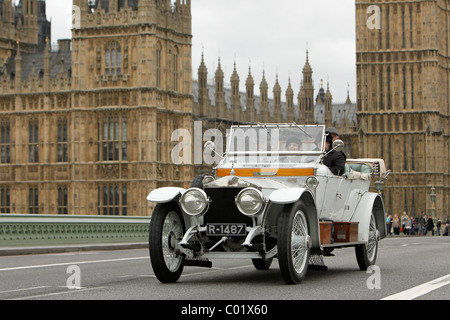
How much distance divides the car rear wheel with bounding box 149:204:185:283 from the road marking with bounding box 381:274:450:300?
2699 millimetres

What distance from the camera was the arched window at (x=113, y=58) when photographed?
51844 mm

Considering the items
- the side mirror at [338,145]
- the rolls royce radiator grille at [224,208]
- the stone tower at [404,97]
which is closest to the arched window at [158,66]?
the stone tower at [404,97]

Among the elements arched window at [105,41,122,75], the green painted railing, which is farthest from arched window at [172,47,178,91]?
the green painted railing

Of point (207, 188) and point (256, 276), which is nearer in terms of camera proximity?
point (207, 188)

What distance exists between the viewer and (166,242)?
11.4m

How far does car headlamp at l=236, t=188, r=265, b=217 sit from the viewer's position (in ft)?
35.9

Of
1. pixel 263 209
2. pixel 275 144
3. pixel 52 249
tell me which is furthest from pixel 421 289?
pixel 52 249

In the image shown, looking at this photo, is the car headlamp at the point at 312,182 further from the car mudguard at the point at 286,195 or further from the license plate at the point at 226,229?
the license plate at the point at 226,229

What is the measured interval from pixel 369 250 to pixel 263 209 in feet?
11.0

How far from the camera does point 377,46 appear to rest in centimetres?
7606

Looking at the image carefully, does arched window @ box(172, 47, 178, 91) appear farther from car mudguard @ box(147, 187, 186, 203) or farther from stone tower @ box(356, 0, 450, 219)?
car mudguard @ box(147, 187, 186, 203)

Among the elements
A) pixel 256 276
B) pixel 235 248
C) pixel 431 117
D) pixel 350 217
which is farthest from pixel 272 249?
pixel 431 117

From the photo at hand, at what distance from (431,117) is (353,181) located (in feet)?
206
